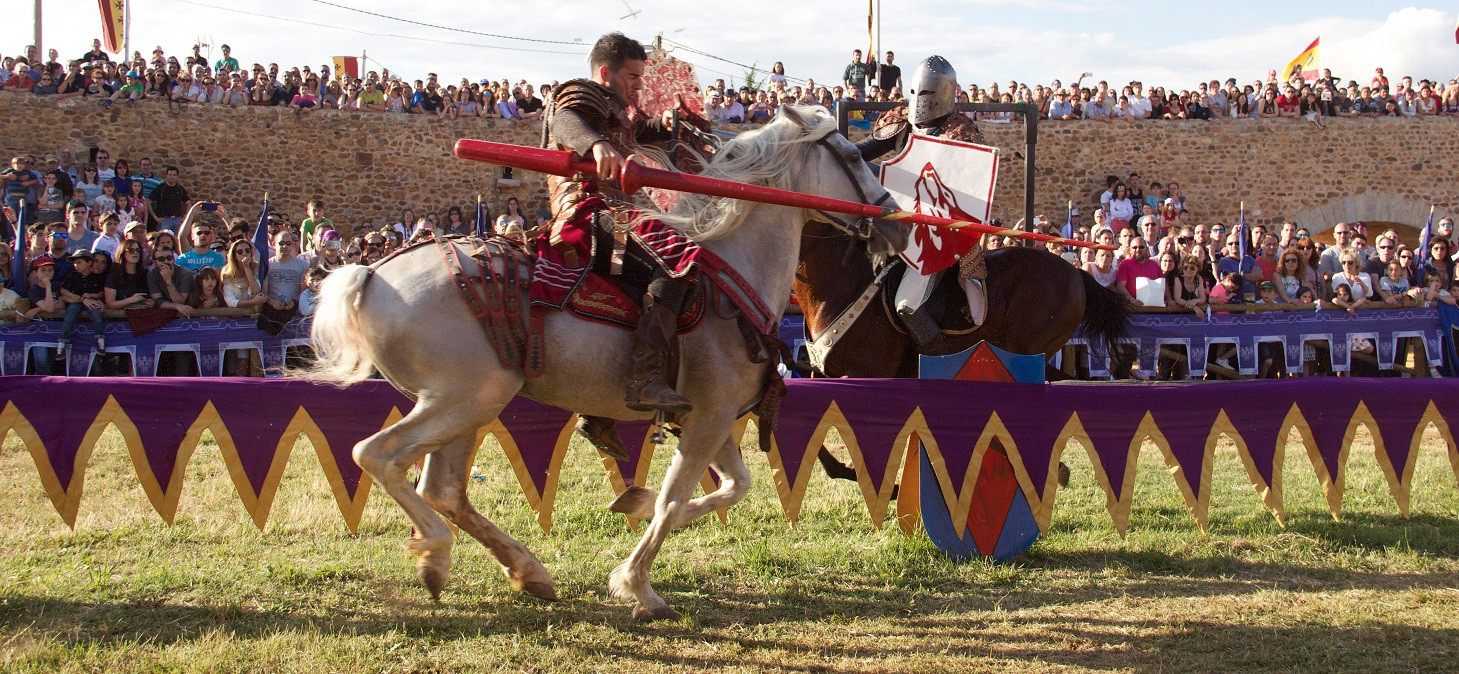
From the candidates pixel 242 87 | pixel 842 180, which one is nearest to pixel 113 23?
pixel 242 87

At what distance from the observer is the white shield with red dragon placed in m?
6.29

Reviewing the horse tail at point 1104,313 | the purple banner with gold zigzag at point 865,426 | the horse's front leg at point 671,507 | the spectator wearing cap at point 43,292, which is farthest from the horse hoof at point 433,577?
the spectator wearing cap at point 43,292

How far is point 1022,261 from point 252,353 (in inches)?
253

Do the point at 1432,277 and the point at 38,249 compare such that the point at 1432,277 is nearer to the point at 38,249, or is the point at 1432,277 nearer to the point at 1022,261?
the point at 1022,261

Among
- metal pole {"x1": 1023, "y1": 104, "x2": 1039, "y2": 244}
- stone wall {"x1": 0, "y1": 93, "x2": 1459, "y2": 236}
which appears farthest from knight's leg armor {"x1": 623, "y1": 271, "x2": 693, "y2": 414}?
stone wall {"x1": 0, "y1": 93, "x2": 1459, "y2": 236}

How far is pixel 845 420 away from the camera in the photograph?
575 centimetres

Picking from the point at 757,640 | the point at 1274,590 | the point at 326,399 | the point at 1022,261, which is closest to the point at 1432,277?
the point at 1022,261

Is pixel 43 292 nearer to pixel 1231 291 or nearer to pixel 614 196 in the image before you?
pixel 614 196

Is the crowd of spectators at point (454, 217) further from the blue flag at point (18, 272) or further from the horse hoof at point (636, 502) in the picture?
the horse hoof at point (636, 502)

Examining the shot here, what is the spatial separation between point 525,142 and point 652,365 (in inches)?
736

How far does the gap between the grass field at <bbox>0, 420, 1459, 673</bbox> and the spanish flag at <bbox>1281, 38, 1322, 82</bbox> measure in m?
23.5

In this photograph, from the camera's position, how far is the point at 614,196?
4.60 m

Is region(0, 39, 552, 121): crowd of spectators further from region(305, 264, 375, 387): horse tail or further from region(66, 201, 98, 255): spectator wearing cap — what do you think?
region(305, 264, 375, 387): horse tail

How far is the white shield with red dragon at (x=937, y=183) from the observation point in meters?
6.29
